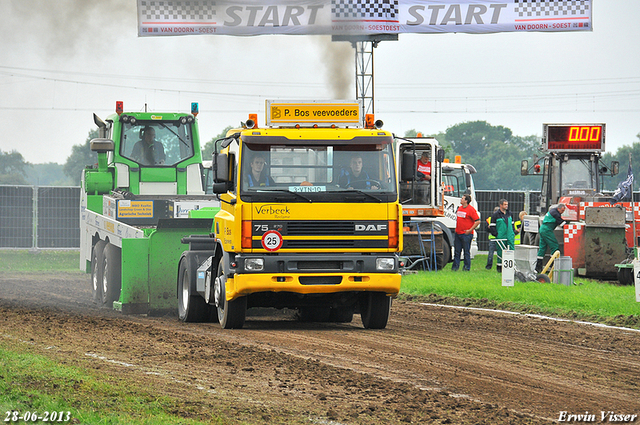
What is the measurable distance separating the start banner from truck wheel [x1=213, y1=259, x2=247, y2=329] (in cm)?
1420

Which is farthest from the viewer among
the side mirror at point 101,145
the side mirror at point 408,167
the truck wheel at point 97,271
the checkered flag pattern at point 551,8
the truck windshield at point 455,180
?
the truck windshield at point 455,180

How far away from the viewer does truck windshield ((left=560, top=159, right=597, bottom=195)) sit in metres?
24.2

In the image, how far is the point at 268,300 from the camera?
12211 millimetres

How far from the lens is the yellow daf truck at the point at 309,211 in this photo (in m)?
11.3

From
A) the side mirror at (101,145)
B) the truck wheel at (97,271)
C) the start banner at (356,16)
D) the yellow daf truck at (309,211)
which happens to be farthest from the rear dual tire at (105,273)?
the start banner at (356,16)

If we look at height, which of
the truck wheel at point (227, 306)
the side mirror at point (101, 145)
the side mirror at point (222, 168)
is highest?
the side mirror at point (101, 145)

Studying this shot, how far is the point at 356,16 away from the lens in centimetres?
2562

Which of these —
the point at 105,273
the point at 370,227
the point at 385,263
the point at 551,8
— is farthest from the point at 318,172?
the point at 551,8

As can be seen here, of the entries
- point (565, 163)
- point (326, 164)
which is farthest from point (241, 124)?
point (565, 163)

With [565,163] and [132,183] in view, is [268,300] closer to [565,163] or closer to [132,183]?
[132,183]

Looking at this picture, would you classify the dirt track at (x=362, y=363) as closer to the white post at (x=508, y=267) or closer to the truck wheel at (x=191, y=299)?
the truck wheel at (x=191, y=299)

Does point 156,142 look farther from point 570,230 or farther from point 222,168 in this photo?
point 570,230

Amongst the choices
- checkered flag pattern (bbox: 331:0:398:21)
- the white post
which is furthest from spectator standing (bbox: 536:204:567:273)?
checkered flag pattern (bbox: 331:0:398:21)

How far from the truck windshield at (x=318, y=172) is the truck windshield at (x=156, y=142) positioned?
6.74 meters
